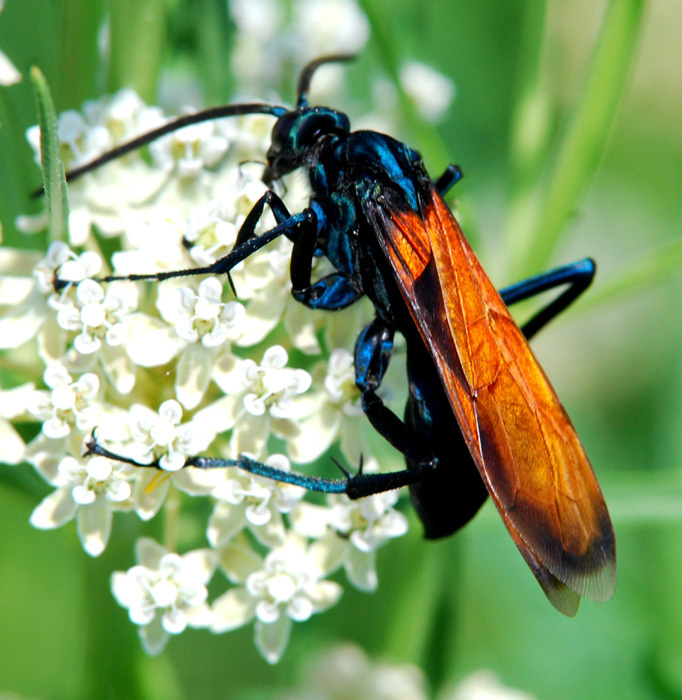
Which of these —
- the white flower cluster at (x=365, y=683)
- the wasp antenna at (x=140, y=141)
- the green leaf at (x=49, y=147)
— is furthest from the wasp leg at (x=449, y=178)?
the white flower cluster at (x=365, y=683)

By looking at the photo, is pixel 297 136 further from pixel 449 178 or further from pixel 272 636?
pixel 272 636

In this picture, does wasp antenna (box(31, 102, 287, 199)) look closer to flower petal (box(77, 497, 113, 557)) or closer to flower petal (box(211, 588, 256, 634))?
flower petal (box(77, 497, 113, 557))

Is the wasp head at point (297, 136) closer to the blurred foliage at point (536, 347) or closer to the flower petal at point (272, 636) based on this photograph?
the blurred foliage at point (536, 347)

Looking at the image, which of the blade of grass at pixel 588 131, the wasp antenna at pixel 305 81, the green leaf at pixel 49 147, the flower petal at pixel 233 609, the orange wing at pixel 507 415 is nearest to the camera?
the green leaf at pixel 49 147

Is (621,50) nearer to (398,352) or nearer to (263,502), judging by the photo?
(398,352)

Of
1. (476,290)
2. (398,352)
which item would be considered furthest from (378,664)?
(476,290)
